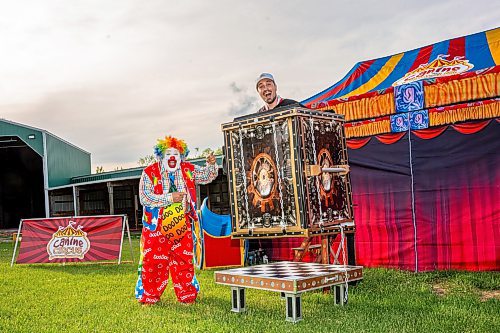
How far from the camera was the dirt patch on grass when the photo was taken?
616 cm

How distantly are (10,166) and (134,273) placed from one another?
26.6 m

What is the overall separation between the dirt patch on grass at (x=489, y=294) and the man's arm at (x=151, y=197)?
11.9 ft

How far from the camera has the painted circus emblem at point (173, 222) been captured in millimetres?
6324

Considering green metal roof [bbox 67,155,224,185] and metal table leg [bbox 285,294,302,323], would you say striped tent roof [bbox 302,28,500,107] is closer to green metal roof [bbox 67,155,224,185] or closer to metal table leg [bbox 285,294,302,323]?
metal table leg [bbox 285,294,302,323]

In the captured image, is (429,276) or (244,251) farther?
(244,251)

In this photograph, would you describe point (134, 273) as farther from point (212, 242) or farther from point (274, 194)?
point (274, 194)

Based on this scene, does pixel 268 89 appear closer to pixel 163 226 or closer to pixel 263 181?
pixel 263 181

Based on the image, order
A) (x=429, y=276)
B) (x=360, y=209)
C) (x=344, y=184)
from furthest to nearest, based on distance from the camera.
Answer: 1. (x=360, y=209)
2. (x=429, y=276)
3. (x=344, y=184)

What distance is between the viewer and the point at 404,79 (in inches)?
332

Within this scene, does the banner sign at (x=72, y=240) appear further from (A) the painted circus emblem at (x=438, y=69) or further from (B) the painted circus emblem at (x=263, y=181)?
(B) the painted circus emblem at (x=263, y=181)

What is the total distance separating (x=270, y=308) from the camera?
6.00 m

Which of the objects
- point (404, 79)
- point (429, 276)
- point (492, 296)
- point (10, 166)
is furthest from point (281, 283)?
point (10, 166)

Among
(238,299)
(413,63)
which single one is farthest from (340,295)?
(413,63)

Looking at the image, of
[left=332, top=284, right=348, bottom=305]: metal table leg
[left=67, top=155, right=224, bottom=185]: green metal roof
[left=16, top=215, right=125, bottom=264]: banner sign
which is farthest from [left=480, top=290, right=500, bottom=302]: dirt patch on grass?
[left=67, top=155, right=224, bottom=185]: green metal roof
